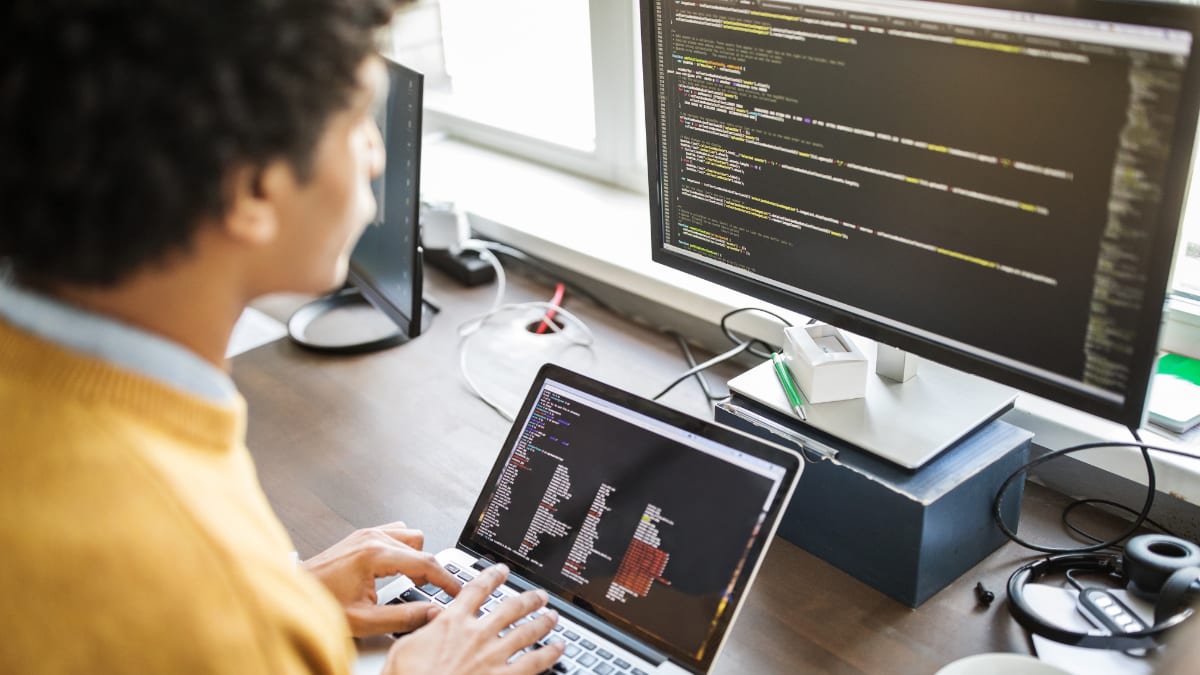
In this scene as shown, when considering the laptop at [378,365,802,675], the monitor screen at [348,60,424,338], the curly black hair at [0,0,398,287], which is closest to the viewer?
the curly black hair at [0,0,398,287]

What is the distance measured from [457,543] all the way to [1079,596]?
0.60 meters

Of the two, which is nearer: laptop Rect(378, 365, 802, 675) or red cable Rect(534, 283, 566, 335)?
laptop Rect(378, 365, 802, 675)

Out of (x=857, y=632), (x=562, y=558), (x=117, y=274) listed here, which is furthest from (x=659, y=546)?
(x=117, y=274)

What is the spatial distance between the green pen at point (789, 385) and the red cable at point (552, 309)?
0.53 metres

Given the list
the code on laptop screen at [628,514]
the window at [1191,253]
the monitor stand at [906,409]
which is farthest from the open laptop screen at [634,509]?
the window at [1191,253]


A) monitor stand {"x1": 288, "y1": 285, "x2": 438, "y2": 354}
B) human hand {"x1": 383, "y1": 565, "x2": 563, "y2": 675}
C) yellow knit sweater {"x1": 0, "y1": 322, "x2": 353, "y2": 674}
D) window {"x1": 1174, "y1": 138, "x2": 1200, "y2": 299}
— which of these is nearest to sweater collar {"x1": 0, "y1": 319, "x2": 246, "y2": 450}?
yellow knit sweater {"x1": 0, "y1": 322, "x2": 353, "y2": 674}

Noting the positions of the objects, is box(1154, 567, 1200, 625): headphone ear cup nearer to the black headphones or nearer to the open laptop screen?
the black headphones

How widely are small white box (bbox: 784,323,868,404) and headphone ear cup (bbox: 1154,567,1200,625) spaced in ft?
1.05

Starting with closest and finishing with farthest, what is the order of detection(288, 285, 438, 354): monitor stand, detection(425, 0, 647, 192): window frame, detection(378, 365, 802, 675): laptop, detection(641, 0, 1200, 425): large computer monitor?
detection(641, 0, 1200, 425): large computer monitor
detection(378, 365, 802, 675): laptop
detection(288, 285, 438, 354): monitor stand
detection(425, 0, 647, 192): window frame

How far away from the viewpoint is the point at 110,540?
61 cm

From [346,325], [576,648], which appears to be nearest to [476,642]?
[576,648]

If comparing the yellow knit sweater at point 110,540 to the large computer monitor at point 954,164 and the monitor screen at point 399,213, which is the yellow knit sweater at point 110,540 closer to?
the large computer monitor at point 954,164

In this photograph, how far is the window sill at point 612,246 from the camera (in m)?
1.09

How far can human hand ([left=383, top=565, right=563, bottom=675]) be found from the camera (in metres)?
0.86
